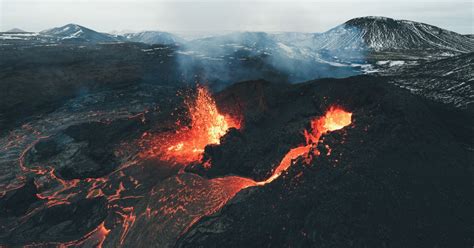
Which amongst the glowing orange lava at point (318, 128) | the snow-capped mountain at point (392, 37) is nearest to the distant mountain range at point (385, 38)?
the snow-capped mountain at point (392, 37)

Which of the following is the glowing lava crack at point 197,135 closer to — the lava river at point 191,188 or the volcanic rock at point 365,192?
the lava river at point 191,188

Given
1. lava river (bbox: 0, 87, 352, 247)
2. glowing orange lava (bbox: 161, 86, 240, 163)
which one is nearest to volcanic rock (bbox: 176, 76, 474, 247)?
lava river (bbox: 0, 87, 352, 247)

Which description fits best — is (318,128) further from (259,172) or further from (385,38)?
(385,38)

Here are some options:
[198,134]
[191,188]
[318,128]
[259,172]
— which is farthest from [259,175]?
[198,134]

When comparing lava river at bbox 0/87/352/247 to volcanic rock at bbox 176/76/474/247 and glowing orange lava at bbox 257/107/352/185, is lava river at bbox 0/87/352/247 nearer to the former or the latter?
glowing orange lava at bbox 257/107/352/185

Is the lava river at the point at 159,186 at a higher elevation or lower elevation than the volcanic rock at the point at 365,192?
lower

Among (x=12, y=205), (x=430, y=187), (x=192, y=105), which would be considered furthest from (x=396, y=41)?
(x=12, y=205)
